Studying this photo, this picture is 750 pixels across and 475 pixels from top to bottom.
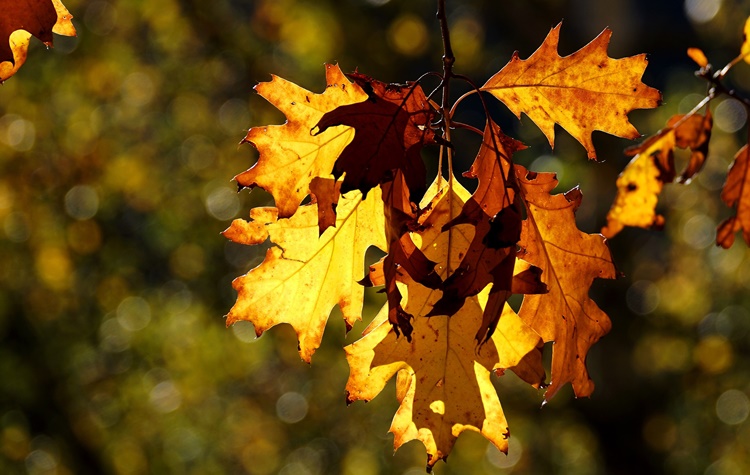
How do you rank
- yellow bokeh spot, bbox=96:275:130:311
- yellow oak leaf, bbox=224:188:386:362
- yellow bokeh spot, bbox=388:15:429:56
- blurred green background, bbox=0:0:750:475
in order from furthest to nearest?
1. yellow bokeh spot, bbox=96:275:130:311
2. yellow bokeh spot, bbox=388:15:429:56
3. blurred green background, bbox=0:0:750:475
4. yellow oak leaf, bbox=224:188:386:362

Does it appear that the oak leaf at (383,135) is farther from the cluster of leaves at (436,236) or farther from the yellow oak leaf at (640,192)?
the yellow oak leaf at (640,192)

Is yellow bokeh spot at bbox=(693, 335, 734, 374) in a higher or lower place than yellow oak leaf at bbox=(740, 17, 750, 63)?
lower

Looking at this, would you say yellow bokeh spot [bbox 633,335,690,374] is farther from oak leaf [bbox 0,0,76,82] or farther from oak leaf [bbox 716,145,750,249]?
oak leaf [bbox 0,0,76,82]

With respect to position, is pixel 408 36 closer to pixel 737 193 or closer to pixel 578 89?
pixel 578 89

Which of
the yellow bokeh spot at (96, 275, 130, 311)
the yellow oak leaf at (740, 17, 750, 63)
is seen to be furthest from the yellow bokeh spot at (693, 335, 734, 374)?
the yellow oak leaf at (740, 17, 750, 63)

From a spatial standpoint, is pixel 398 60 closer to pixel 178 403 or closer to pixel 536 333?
pixel 178 403

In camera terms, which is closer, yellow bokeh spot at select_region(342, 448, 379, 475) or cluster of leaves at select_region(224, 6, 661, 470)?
cluster of leaves at select_region(224, 6, 661, 470)

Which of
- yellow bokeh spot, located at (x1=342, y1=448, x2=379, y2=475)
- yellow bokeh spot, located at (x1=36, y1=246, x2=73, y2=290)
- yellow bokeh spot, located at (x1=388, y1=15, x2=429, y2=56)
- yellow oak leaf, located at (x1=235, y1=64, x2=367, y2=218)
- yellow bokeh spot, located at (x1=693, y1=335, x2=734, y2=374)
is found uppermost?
yellow oak leaf, located at (x1=235, y1=64, x2=367, y2=218)
